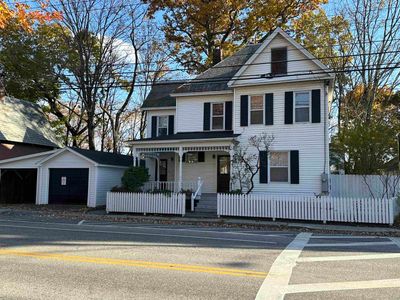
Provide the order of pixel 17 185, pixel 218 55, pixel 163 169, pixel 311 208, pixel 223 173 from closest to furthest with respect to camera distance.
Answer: pixel 311 208 < pixel 223 173 < pixel 163 169 < pixel 17 185 < pixel 218 55

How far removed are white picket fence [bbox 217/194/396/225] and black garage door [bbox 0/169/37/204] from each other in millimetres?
15366

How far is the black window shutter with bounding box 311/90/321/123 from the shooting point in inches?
805

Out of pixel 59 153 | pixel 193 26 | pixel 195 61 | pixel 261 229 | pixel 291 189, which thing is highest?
pixel 193 26

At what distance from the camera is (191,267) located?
7.76m

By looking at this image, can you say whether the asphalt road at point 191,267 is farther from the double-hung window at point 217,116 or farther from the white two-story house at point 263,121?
the double-hung window at point 217,116

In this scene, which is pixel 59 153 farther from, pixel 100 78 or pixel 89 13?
pixel 89 13

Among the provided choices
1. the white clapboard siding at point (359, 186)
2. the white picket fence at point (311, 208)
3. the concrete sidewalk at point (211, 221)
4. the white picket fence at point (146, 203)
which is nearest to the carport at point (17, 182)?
the concrete sidewalk at point (211, 221)

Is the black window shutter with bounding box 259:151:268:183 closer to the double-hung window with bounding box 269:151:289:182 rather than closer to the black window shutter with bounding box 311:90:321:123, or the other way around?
the double-hung window with bounding box 269:151:289:182

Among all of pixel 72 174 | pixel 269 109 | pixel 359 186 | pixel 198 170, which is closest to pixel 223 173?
pixel 198 170

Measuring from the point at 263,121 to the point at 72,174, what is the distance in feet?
38.2

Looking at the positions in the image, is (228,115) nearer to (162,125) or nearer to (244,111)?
(244,111)

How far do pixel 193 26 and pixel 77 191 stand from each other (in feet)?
62.5

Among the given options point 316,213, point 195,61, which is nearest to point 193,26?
point 195,61

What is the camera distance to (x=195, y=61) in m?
37.1
